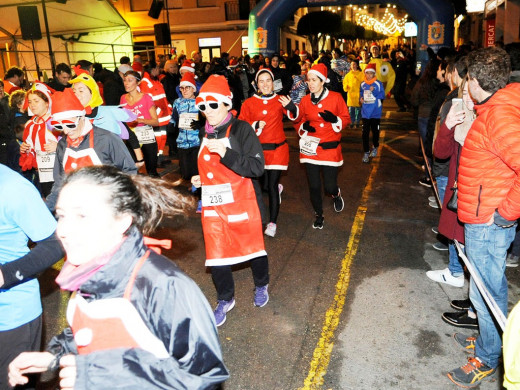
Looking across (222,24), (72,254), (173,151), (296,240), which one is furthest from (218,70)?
(222,24)

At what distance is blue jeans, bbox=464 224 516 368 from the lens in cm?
315

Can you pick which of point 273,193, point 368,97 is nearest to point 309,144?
point 273,193

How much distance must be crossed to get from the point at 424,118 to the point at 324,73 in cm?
321

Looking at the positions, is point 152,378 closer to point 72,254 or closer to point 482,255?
point 72,254

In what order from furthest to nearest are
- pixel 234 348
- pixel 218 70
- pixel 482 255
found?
pixel 218 70 < pixel 234 348 < pixel 482 255

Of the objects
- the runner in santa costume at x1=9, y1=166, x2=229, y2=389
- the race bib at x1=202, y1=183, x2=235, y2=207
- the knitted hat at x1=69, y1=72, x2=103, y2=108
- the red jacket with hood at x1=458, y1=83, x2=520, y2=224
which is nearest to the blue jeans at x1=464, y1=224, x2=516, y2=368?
the red jacket with hood at x1=458, y1=83, x2=520, y2=224

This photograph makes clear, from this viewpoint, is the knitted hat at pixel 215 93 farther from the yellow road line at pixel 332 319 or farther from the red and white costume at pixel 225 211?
the yellow road line at pixel 332 319

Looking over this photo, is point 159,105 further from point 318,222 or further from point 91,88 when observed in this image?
point 318,222

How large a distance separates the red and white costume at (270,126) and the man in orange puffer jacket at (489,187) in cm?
332

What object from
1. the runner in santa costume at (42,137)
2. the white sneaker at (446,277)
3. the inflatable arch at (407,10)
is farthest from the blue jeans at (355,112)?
the runner in santa costume at (42,137)

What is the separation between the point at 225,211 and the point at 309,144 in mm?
2583

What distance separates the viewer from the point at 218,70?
10312mm

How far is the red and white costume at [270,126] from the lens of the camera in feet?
20.6

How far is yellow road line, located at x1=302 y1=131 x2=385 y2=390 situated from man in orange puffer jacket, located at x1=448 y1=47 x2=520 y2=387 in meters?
0.94
